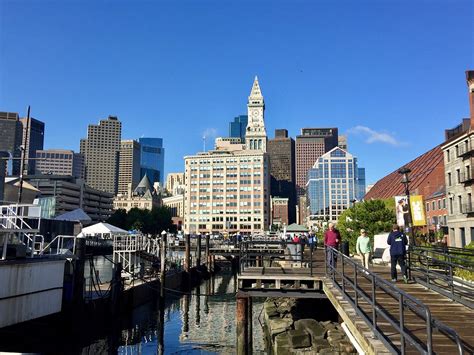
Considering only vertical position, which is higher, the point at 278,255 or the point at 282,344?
the point at 278,255

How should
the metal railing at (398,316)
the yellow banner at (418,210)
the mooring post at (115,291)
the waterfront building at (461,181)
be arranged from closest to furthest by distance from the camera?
the metal railing at (398,316)
the yellow banner at (418,210)
the mooring post at (115,291)
the waterfront building at (461,181)

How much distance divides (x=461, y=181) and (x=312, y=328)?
39191 millimetres

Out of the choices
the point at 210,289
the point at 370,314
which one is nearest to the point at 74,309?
the point at 370,314

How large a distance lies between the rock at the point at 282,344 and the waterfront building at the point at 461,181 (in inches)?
1482

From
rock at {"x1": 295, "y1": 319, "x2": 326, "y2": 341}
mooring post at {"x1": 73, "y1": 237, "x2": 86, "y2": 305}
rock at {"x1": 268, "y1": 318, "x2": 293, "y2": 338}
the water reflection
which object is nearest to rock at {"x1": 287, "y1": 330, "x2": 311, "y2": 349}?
rock at {"x1": 295, "y1": 319, "x2": 326, "y2": 341}

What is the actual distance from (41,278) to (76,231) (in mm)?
24698

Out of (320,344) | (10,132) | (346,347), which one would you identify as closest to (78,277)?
(320,344)

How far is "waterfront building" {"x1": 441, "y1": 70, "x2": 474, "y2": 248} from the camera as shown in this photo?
47938mm

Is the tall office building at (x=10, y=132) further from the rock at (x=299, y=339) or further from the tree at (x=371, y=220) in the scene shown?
the rock at (x=299, y=339)

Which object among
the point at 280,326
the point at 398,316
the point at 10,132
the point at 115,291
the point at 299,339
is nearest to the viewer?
the point at 398,316

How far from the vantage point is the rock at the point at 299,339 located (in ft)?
55.6

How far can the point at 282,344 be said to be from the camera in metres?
17.4

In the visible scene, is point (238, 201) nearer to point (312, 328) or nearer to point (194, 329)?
point (194, 329)

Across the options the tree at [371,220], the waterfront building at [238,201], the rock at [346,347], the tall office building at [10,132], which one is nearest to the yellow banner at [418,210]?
the rock at [346,347]
